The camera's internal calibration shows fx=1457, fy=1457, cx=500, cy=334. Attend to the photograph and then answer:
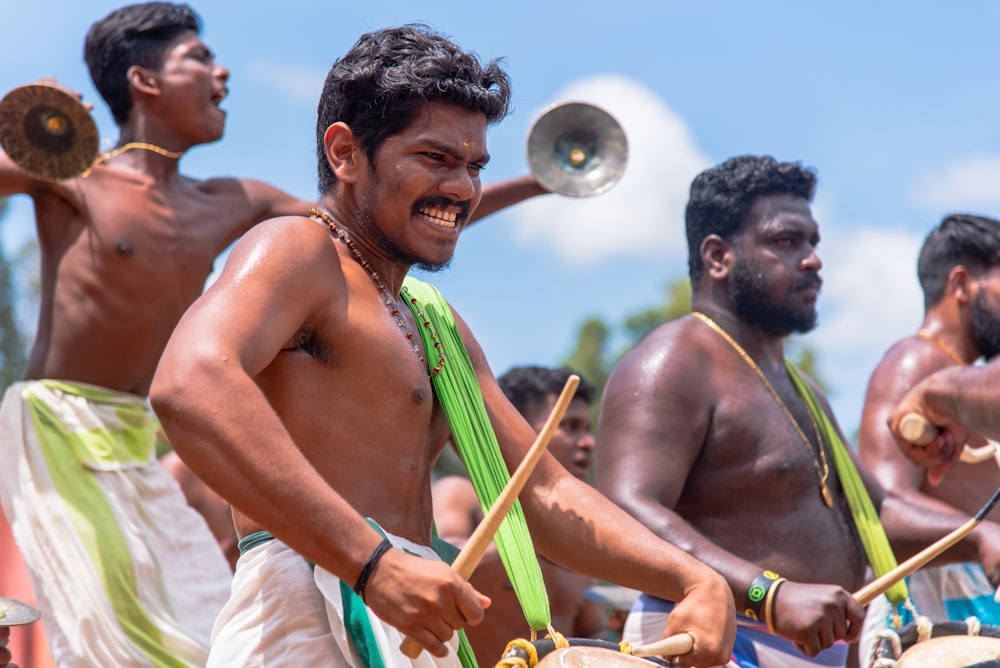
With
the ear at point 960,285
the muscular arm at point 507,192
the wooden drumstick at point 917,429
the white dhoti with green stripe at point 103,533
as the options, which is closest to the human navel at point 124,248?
the white dhoti with green stripe at point 103,533

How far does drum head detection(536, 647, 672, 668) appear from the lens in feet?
9.54

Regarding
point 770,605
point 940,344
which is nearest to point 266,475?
point 770,605

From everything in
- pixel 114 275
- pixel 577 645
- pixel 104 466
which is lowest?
pixel 104 466

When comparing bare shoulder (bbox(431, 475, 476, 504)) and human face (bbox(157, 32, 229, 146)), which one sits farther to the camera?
bare shoulder (bbox(431, 475, 476, 504))

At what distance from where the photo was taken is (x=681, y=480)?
465 cm

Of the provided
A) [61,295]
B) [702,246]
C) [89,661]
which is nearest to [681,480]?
[702,246]

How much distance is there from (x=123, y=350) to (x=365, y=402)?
256cm

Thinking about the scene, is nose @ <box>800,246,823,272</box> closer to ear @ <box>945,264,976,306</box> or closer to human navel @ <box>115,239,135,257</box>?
ear @ <box>945,264,976,306</box>

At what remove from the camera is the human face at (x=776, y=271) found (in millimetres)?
5195

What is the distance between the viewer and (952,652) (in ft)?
12.5

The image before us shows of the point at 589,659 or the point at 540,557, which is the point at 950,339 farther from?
A: the point at 589,659

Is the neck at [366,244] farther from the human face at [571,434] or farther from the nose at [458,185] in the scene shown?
the human face at [571,434]

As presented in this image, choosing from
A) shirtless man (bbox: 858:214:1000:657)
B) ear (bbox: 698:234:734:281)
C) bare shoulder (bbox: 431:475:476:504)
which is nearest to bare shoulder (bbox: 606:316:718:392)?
ear (bbox: 698:234:734:281)

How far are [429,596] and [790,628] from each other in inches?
69.5
